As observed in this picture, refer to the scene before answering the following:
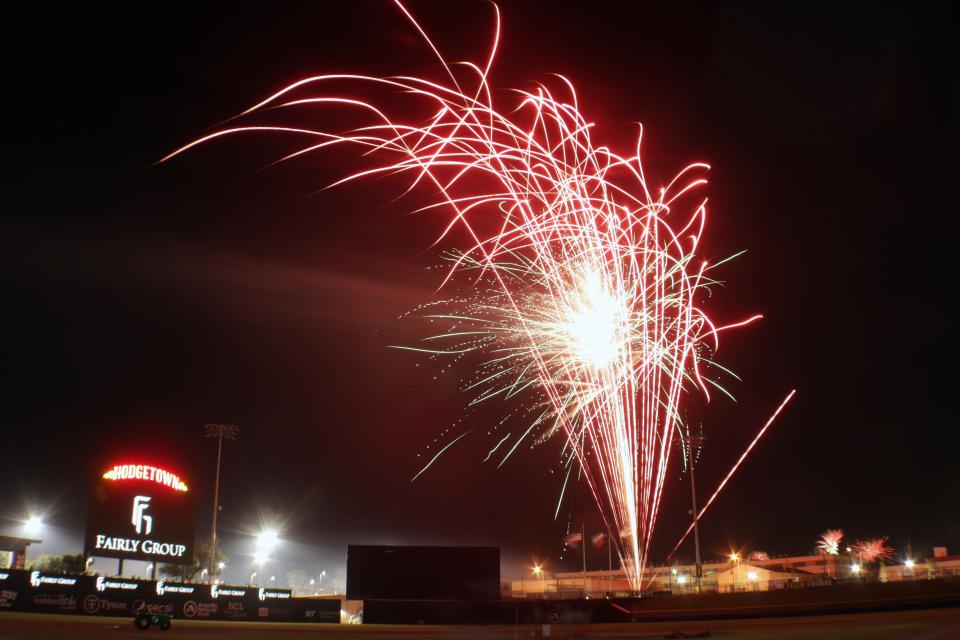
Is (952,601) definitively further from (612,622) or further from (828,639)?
(828,639)

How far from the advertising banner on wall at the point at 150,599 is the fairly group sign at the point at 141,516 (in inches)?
87.1

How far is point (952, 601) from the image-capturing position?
39.4 metres

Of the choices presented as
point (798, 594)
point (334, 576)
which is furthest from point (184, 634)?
point (334, 576)

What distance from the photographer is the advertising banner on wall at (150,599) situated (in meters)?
32.2

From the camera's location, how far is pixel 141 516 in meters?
39.1

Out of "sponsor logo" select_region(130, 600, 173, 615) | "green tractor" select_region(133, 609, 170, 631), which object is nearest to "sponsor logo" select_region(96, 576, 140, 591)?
"sponsor logo" select_region(130, 600, 173, 615)

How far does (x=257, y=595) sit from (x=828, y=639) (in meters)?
28.4

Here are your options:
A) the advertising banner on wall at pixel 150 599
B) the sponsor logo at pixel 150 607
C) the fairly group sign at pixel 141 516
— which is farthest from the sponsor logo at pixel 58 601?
the fairly group sign at pixel 141 516

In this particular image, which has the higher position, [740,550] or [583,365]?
[583,365]

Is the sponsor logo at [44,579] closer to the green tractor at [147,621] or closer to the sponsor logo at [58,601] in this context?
the sponsor logo at [58,601]

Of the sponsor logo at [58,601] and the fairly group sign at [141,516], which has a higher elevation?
the fairly group sign at [141,516]

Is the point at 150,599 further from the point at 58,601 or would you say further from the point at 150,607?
the point at 58,601

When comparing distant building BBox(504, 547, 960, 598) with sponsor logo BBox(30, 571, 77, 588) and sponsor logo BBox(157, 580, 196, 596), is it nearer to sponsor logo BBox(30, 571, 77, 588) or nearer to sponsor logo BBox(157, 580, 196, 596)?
sponsor logo BBox(157, 580, 196, 596)

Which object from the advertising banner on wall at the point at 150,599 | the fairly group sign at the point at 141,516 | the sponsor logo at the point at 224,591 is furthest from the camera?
the sponsor logo at the point at 224,591
